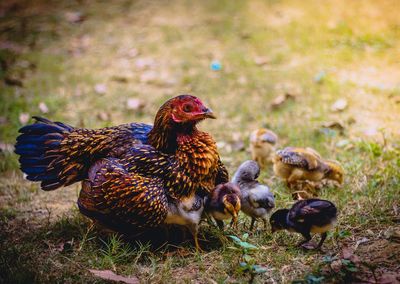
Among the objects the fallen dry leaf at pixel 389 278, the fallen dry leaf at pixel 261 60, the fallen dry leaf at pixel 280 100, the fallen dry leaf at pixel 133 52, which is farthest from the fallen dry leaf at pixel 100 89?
the fallen dry leaf at pixel 389 278

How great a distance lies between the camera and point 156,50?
7.83 metres

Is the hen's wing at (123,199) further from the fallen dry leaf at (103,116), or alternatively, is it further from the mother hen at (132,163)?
the fallen dry leaf at (103,116)

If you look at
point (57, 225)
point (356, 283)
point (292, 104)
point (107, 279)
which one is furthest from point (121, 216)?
point (292, 104)

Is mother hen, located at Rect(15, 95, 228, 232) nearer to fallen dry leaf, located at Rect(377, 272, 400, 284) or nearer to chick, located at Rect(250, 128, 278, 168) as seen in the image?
chick, located at Rect(250, 128, 278, 168)

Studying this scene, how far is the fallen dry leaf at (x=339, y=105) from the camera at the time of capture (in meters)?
5.84

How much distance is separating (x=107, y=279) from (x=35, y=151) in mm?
1258

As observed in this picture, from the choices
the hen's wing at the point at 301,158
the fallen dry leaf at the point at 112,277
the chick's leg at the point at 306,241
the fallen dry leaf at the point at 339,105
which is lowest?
the fallen dry leaf at the point at 112,277

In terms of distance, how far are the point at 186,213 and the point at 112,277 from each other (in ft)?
2.21

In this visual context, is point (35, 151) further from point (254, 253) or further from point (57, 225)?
point (254, 253)

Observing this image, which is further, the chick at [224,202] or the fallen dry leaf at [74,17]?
the fallen dry leaf at [74,17]

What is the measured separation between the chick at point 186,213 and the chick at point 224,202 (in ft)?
0.34

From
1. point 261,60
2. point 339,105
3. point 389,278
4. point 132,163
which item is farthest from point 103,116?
point 389,278

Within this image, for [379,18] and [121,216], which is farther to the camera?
[379,18]

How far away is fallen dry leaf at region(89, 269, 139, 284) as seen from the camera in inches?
124
